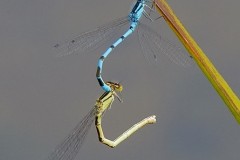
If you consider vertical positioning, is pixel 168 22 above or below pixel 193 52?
above

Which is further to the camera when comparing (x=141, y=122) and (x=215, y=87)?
(x=141, y=122)

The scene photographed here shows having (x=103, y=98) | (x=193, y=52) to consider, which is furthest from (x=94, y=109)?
(x=193, y=52)

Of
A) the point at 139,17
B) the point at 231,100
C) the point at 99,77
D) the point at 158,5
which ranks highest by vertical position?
the point at 139,17

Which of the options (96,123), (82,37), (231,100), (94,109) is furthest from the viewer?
(82,37)

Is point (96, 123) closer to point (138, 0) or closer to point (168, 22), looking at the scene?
point (168, 22)

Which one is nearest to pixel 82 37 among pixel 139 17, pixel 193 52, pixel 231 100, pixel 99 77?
pixel 139 17

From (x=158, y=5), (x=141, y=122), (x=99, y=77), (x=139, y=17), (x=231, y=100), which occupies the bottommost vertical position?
(x=231, y=100)

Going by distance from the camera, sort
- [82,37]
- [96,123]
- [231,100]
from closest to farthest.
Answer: [231,100] → [96,123] → [82,37]

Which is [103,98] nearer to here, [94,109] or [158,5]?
[94,109]

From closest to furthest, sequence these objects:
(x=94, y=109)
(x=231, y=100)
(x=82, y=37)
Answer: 1. (x=231, y=100)
2. (x=94, y=109)
3. (x=82, y=37)
